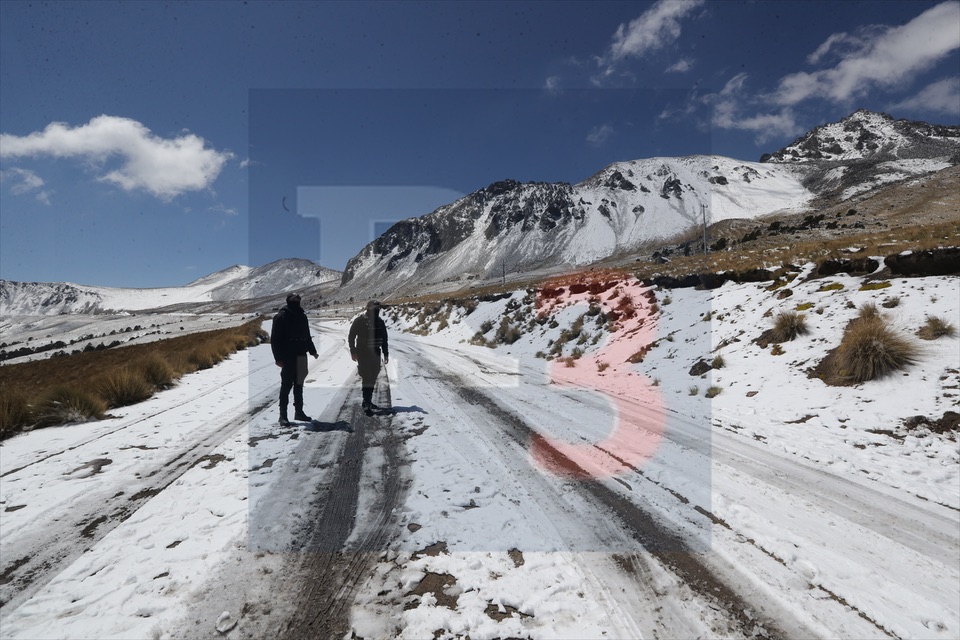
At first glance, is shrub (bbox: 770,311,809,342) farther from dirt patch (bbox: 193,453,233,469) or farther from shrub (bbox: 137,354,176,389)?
shrub (bbox: 137,354,176,389)

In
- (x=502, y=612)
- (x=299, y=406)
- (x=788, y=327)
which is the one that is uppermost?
(x=788, y=327)

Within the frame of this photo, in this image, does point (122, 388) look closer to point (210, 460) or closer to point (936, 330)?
point (210, 460)

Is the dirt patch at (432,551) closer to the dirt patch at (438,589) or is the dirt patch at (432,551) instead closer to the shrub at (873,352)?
the dirt patch at (438,589)

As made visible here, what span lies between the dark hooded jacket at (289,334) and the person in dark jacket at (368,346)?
818 millimetres

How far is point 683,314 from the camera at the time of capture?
1205cm

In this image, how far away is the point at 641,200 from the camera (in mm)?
153625

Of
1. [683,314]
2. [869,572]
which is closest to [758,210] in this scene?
[683,314]

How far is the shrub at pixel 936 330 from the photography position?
631 cm

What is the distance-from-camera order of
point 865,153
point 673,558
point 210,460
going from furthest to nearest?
point 865,153, point 210,460, point 673,558

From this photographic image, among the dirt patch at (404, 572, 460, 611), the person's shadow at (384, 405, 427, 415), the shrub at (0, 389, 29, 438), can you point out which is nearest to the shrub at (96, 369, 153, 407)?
the shrub at (0, 389, 29, 438)

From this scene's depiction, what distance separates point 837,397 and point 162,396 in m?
12.5

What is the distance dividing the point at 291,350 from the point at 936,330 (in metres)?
10.5

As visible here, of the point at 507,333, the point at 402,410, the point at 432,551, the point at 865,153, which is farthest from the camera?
the point at 865,153

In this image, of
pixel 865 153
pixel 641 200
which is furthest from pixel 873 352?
pixel 865 153
